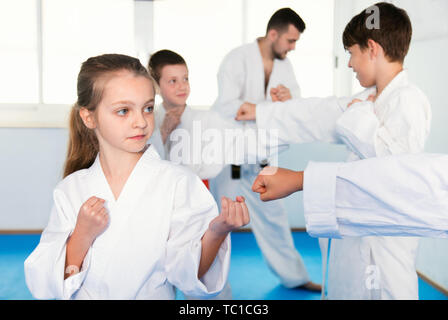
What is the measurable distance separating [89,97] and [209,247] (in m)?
0.41

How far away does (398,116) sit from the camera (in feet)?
2.99

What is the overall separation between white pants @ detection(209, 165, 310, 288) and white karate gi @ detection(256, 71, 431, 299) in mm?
751

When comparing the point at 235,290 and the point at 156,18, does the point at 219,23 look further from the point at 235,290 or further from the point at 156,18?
the point at 235,290

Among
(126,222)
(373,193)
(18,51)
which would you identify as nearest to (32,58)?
(18,51)

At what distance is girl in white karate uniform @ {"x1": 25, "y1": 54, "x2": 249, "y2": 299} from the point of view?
813 mm

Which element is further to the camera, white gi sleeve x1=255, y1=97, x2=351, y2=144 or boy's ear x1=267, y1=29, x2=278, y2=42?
boy's ear x1=267, y1=29, x2=278, y2=42

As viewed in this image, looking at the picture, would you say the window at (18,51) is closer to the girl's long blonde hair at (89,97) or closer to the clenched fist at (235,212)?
the girl's long blonde hair at (89,97)

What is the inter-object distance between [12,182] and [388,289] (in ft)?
4.84

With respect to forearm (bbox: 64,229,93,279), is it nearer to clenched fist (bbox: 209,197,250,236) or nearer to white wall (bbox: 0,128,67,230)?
clenched fist (bbox: 209,197,250,236)

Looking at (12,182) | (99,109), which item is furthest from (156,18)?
(99,109)

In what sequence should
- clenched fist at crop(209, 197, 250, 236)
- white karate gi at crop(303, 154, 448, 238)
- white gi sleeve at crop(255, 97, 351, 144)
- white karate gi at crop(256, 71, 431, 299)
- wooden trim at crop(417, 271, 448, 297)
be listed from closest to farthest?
white karate gi at crop(303, 154, 448, 238)
clenched fist at crop(209, 197, 250, 236)
white karate gi at crop(256, 71, 431, 299)
white gi sleeve at crop(255, 97, 351, 144)
wooden trim at crop(417, 271, 448, 297)

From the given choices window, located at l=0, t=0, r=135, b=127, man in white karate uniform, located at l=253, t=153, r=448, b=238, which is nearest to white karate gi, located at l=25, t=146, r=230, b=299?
man in white karate uniform, located at l=253, t=153, r=448, b=238

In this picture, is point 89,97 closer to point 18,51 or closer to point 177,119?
point 18,51

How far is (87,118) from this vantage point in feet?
3.02
